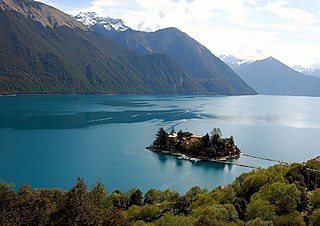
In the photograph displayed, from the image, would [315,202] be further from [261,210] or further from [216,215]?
[216,215]

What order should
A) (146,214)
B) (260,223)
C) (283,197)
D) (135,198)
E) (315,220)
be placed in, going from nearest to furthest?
(260,223)
(315,220)
(283,197)
(146,214)
(135,198)

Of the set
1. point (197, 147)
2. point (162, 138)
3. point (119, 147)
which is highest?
point (162, 138)

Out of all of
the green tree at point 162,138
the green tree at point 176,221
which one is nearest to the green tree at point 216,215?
Answer: the green tree at point 176,221

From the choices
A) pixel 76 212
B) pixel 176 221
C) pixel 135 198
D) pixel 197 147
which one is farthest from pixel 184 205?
pixel 197 147

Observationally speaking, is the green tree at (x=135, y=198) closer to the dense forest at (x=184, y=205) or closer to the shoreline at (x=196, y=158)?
the dense forest at (x=184, y=205)

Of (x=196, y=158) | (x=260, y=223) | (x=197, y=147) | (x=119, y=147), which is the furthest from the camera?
(x=119, y=147)

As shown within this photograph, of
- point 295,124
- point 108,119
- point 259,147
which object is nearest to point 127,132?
point 108,119
